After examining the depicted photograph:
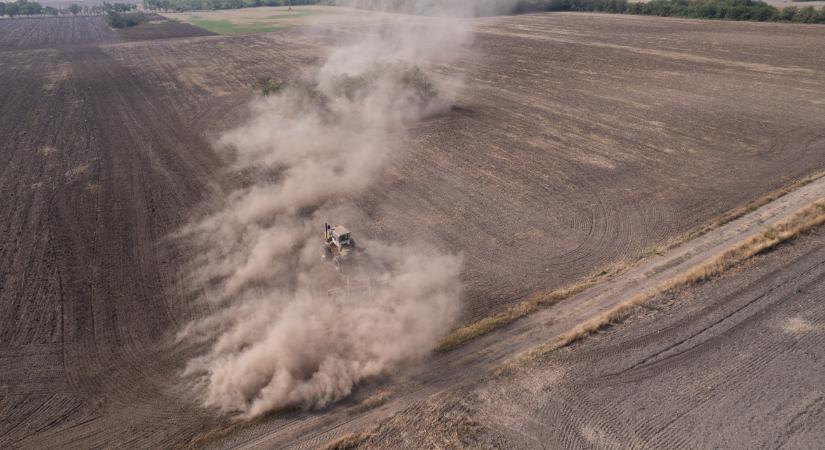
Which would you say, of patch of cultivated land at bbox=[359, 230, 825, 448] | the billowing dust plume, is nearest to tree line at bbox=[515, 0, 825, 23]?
the billowing dust plume

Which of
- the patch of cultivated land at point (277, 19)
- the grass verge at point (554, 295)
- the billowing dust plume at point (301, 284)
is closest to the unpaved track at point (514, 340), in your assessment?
the grass verge at point (554, 295)

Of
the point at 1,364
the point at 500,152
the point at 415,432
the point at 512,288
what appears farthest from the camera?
the point at 500,152

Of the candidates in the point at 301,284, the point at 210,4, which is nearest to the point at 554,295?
the point at 301,284

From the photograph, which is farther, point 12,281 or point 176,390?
point 12,281

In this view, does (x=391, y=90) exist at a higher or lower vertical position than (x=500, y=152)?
higher

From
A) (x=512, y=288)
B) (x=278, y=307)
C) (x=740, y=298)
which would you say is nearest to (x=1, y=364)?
(x=278, y=307)

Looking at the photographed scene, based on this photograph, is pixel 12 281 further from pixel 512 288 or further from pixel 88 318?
pixel 512 288

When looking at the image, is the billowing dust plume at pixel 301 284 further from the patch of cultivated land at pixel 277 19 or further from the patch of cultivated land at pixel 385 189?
the patch of cultivated land at pixel 277 19

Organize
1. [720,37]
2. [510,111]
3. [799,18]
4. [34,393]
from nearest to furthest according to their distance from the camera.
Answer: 1. [34,393]
2. [510,111]
3. [720,37]
4. [799,18]

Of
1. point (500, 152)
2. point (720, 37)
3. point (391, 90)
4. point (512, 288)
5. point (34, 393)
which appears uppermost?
point (720, 37)
